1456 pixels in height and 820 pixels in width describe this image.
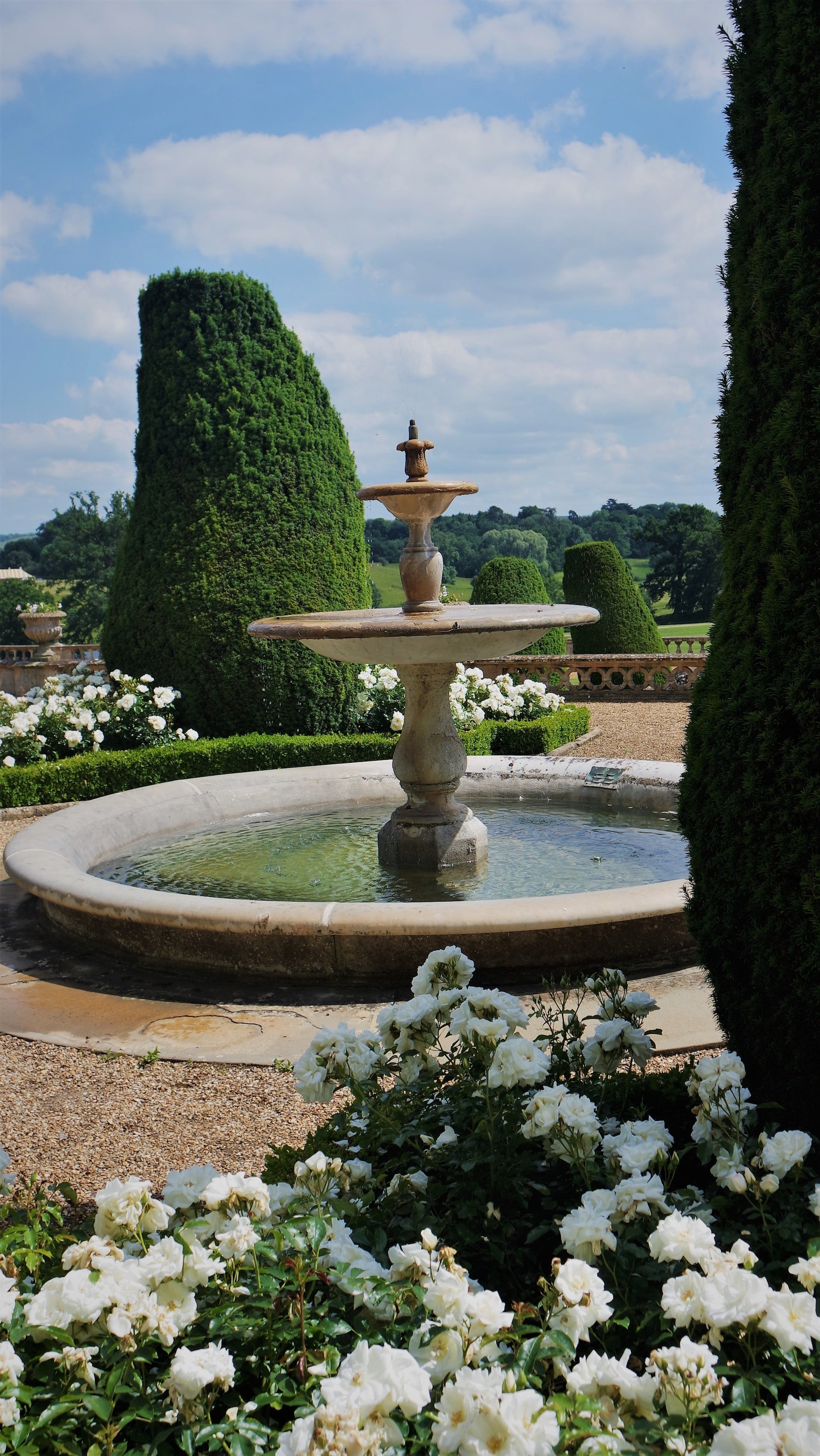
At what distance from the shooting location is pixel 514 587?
1795 cm

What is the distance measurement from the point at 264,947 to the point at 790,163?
11.6 feet

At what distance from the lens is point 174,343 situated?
11.8m

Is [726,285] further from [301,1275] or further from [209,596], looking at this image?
[209,596]

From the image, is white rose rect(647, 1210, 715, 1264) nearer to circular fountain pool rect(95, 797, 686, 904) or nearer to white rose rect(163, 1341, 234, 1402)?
white rose rect(163, 1341, 234, 1402)

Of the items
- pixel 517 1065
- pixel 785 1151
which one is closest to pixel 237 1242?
pixel 517 1065

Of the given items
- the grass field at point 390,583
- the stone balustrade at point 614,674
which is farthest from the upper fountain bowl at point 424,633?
the grass field at point 390,583

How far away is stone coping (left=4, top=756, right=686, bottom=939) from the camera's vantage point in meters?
4.52

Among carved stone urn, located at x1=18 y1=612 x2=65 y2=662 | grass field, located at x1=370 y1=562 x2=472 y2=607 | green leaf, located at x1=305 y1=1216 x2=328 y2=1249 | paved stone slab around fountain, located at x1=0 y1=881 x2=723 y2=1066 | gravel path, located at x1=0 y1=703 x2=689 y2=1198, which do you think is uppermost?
grass field, located at x1=370 y1=562 x2=472 y2=607

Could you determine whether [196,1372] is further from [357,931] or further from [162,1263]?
[357,931]

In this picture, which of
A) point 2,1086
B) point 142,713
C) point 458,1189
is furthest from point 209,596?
point 458,1189

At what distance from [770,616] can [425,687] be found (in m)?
4.01

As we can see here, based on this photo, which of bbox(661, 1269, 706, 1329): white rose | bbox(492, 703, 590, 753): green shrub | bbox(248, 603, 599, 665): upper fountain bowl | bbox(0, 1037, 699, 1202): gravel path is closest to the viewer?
bbox(661, 1269, 706, 1329): white rose

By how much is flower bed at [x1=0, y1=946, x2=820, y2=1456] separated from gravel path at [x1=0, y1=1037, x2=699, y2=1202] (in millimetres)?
980

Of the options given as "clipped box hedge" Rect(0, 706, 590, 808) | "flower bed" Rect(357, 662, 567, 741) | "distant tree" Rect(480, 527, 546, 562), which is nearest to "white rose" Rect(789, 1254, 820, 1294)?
"clipped box hedge" Rect(0, 706, 590, 808)
